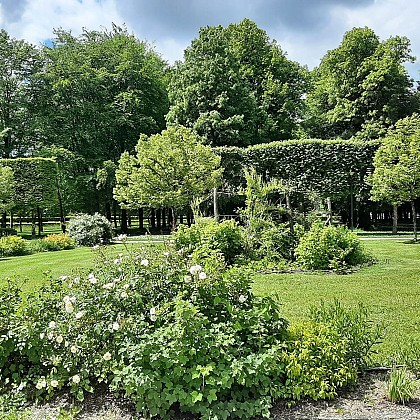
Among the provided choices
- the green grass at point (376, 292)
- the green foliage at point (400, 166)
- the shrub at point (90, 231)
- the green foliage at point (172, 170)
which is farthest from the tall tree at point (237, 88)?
the green grass at point (376, 292)

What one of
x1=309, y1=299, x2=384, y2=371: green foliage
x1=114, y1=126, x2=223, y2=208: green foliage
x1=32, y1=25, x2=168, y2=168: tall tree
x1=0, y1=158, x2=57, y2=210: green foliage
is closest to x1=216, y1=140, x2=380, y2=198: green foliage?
x1=114, y1=126, x2=223, y2=208: green foliage

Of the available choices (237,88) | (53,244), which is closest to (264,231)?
(53,244)

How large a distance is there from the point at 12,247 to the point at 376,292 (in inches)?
475

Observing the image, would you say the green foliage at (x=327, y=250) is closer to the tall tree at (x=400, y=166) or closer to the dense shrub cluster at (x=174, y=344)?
the dense shrub cluster at (x=174, y=344)

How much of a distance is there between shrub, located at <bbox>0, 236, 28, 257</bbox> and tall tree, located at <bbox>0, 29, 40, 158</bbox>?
46.0ft

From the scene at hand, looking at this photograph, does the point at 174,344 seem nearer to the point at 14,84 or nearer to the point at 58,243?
the point at 58,243

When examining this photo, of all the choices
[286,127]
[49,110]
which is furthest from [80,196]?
[286,127]

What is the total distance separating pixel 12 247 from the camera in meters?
14.7

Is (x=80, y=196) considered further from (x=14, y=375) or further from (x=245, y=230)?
(x=14, y=375)

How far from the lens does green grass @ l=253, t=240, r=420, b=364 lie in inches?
188

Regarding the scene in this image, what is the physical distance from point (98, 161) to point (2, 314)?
23783 mm

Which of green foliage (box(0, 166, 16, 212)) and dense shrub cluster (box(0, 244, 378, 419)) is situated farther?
green foliage (box(0, 166, 16, 212))

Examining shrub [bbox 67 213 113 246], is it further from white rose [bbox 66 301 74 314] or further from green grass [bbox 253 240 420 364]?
white rose [bbox 66 301 74 314]

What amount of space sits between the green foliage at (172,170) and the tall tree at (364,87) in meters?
10.5
